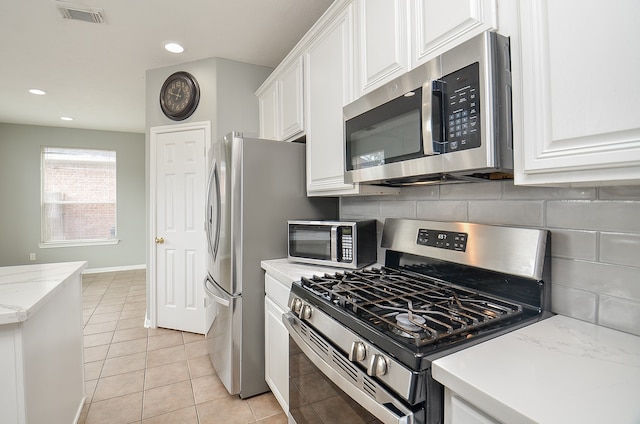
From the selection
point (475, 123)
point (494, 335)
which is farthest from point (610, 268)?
point (475, 123)

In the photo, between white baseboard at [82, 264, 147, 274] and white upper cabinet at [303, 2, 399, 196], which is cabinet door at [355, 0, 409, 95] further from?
white baseboard at [82, 264, 147, 274]

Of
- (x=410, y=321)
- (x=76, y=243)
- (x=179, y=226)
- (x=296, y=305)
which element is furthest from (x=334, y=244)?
(x=76, y=243)

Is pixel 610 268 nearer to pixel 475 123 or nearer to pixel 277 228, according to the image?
pixel 475 123

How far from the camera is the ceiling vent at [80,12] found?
7.37 ft

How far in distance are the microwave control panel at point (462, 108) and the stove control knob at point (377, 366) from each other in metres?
0.68

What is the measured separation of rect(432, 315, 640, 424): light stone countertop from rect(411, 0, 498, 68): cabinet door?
92 centimetres

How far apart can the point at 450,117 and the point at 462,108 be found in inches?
1.9

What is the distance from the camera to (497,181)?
127 cm

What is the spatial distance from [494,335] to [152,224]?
325 centimetres

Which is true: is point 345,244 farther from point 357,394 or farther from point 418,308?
point 357,394

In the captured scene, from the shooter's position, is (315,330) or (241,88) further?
(241,88)

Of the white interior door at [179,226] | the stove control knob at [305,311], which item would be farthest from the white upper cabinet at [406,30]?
the white interior door at [179,226]

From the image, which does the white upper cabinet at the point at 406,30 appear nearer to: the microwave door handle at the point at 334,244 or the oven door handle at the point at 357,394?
the microwave door handle at the point at 334,244

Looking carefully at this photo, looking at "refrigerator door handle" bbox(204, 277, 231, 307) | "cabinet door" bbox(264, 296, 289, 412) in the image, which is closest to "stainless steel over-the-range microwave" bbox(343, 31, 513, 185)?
"cabinet door" bbox(264, 296, 289, 412)
